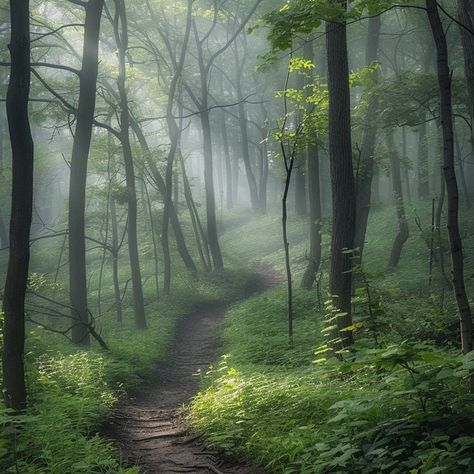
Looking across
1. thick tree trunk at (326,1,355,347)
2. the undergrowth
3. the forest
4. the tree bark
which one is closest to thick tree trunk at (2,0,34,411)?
the forest

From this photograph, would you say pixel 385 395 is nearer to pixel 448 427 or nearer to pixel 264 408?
pixel 448 427

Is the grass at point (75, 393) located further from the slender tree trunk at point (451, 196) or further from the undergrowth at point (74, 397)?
the slender tree trunk at point (451, 196)

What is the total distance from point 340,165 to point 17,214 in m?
5.00

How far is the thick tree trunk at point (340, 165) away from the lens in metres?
8.11

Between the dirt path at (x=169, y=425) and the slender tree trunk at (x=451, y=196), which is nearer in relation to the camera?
the slender tree trunk at (x=451, y=196)

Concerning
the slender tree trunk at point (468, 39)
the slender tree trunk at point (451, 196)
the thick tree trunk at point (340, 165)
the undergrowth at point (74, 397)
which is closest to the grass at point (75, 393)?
the undergrowth at point (74, 397)

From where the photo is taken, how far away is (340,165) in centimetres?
818

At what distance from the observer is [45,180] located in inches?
1467

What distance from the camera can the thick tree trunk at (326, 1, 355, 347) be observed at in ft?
26.6

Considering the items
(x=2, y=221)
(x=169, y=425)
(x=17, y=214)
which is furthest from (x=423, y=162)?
(x=2, y=221)

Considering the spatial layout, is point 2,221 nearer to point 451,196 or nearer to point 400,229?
point 400,229

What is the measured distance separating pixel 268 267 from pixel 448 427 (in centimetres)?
2100

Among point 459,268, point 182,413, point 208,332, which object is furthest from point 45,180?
point 459,268

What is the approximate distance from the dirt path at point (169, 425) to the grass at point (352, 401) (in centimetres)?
25
